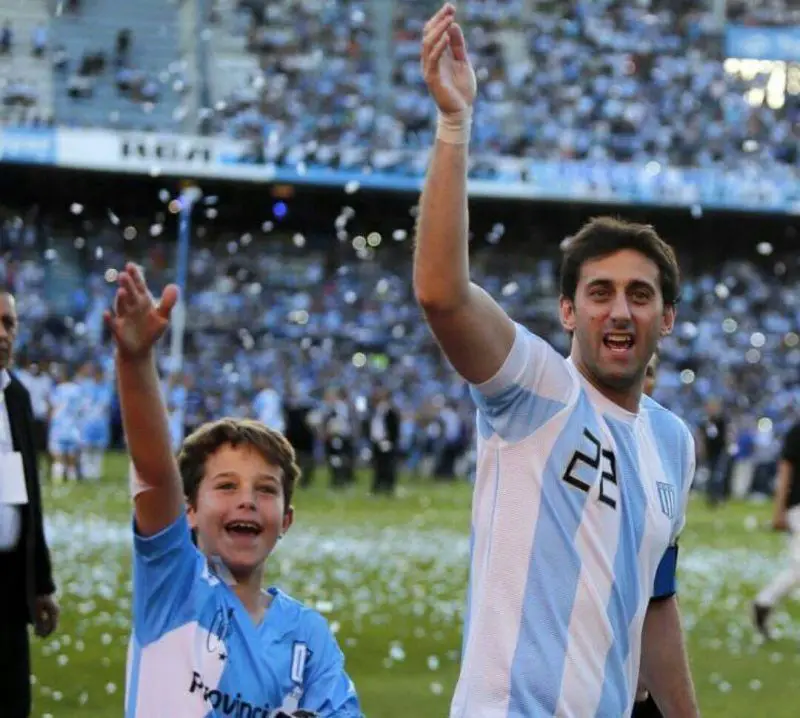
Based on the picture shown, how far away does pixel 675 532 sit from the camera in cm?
416

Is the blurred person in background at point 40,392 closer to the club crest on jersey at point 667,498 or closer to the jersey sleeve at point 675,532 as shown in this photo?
the jersey sleeve at point 675,532

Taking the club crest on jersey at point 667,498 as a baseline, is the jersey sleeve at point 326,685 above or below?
below

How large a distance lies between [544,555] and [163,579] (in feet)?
2.51

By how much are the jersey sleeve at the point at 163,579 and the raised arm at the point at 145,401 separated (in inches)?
1.1

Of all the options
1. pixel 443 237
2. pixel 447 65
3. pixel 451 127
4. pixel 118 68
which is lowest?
pixel 443 237

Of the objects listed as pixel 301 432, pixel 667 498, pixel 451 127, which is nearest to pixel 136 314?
pixel 451 127

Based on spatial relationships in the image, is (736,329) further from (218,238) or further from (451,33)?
(451,33)

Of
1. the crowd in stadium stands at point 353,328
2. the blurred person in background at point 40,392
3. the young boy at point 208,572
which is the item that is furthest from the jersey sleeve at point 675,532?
the crowd in stadium stands at point 353,328

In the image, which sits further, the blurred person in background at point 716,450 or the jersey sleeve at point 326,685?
the blurred person in background at point 716,450

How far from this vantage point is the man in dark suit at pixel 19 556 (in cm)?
605

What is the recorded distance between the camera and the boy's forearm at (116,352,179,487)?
3510 millimetres

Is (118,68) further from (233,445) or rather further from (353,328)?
(233,445)

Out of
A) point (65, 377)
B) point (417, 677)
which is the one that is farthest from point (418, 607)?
point (65, 377)

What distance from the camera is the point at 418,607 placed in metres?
14.3
